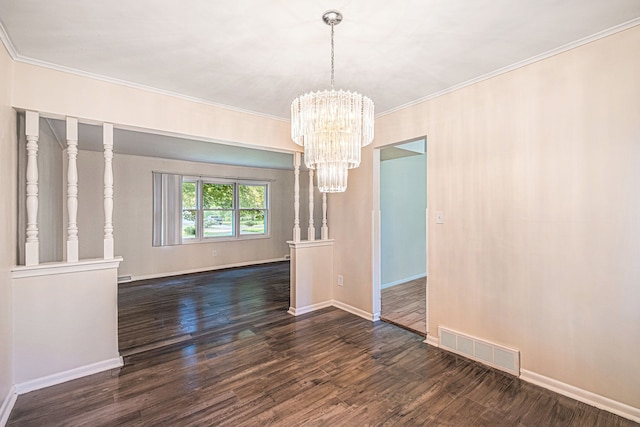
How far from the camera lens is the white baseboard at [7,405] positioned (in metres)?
1.78

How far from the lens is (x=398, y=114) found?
3180 mm

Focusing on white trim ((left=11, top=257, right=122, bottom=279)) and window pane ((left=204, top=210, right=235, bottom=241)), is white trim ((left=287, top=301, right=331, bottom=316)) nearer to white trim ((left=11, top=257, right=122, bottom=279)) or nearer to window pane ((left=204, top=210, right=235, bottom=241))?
white trim ((left=11, top=257, right=122, bottom=279))

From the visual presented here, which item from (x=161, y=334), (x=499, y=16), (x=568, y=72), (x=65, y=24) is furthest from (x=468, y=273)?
(x=65, y=24)

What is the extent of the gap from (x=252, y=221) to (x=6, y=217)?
→ 201 inches

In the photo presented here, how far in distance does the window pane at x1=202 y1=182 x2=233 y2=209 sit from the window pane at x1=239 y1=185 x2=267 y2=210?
0.94ft

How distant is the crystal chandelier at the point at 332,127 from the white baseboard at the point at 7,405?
2459 mm

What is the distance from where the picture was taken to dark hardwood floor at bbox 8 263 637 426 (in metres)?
1.82

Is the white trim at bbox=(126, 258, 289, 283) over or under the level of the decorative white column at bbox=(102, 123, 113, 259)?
under

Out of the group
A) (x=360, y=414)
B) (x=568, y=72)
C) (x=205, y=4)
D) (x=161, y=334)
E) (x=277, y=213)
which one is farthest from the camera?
(x=277, y=213)

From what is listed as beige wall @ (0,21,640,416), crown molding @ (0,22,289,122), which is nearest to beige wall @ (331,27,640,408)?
beige wall @ (0,21,640,416)

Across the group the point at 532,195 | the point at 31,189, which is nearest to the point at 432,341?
the point at 532,195

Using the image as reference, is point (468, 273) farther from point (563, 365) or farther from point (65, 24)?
point (65, 24)

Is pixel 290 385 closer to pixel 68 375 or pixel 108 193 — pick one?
pixel 68 375

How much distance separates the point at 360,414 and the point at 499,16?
257cm
